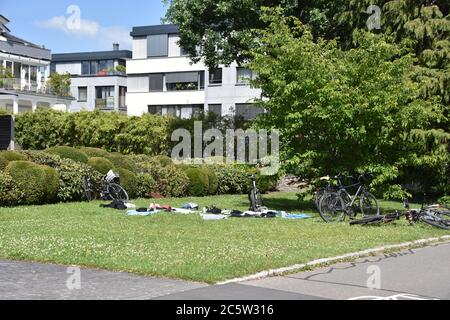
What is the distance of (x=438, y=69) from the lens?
22203 millimetres

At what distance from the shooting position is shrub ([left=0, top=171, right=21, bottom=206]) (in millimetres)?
16719

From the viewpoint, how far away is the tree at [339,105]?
16.6m

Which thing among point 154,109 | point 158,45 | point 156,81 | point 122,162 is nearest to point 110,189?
point 122,162

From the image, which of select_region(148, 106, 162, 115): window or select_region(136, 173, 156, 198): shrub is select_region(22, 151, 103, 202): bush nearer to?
select_region(136, 173, 156, 198): shrub

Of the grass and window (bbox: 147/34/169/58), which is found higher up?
window (bbox: 147/34/169/58)

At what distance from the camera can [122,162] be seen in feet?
69.3

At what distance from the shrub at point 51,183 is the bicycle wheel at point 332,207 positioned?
7.71 meters

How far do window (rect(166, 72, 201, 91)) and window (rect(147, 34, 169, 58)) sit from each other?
6.96 feet

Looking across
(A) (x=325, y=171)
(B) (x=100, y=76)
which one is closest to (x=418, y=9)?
(A) (x=325, y=171)

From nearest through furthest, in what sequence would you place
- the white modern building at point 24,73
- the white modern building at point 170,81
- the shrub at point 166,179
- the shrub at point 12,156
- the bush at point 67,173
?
1. the shrub at point 12,156
2. the bush at point 67,173
3. the shrub at point 166,179
4. the white modern building at point 170,81
5. the white modern building at point 24,73

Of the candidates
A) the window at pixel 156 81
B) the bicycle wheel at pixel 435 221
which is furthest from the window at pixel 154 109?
the bicycle wheel at pixel 435 221

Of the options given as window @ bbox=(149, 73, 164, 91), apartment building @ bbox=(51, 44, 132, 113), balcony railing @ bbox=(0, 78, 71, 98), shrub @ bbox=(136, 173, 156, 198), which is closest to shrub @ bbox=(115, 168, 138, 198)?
shrub @ bbox=(136, 173, 156, 198)

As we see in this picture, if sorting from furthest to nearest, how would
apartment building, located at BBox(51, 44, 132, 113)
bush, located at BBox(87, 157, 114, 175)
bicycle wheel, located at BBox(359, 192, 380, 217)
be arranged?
apartment building, located at BBox(51, 44, 132, 113)
bush, located at BBox(87, 157, 114, 175)
bicycle wheel, located at BBox(359, 192, 380, 217)

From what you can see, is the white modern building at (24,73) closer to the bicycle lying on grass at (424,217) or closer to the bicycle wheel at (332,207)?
the bicycle wheel at (332,207)
